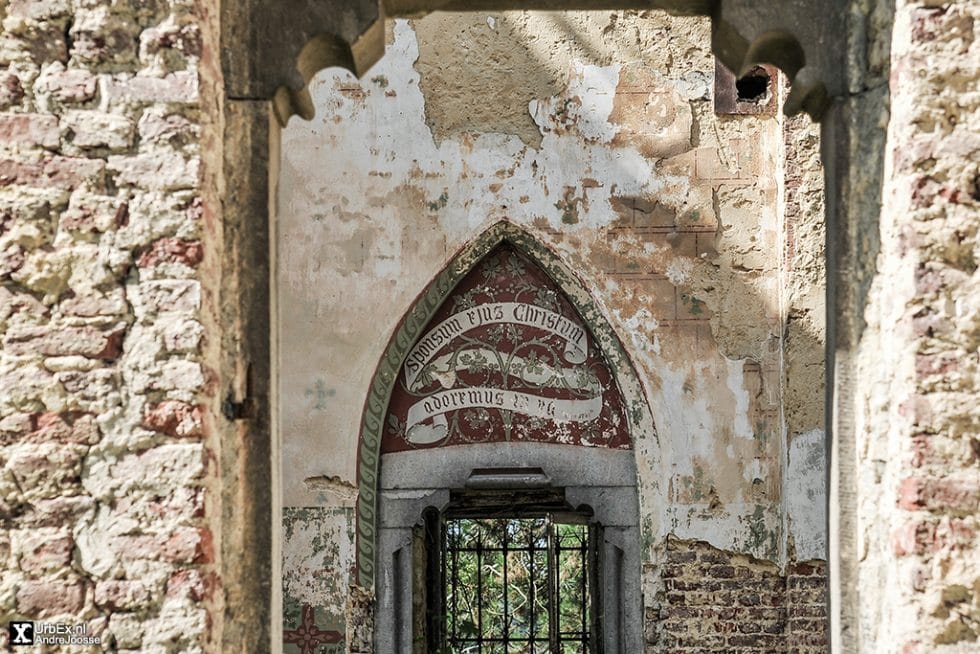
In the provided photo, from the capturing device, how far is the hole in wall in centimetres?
680

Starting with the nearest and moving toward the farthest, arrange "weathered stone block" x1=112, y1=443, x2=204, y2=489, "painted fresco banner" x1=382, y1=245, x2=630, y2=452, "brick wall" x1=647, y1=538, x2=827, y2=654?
"weathered stone block" x1=112, y1=443, x2=204, y2=489
"brick wall" x1=647, y1=538, x2=827, y2=654
"painted fresco banner" x1=382, y1=245, x2=630, y2=452

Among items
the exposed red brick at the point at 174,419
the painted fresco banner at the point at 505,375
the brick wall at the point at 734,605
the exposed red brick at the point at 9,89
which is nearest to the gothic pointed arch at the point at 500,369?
the painted fresco banner at the point at 505,375

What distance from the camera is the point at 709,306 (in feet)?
22.0

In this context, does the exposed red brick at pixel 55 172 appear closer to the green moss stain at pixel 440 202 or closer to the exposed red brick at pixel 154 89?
the exposed red brick at pixel 154 89

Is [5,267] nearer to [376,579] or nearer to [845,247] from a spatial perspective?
[845,247]

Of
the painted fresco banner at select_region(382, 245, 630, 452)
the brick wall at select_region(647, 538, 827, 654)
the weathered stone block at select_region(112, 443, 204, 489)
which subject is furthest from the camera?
the painted fresco banner at select_region(382, 245, 630, 452)

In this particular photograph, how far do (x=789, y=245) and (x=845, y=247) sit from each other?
10.9 ft

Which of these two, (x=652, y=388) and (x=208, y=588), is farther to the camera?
(x=652, y=388)

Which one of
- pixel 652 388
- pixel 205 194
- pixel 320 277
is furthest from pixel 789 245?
pixel 205 194

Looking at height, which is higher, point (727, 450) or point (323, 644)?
point (727, 450)

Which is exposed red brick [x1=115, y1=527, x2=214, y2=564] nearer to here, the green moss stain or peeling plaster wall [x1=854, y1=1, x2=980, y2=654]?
peeling plaster wall [x1=854, y1=1, x2=980, y2=654]

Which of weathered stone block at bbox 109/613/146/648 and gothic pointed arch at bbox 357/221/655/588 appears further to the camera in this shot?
gothic pointed arch at bbox 357/221/655/588

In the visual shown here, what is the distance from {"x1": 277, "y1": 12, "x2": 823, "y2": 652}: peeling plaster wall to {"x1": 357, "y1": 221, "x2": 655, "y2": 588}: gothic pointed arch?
8 cm

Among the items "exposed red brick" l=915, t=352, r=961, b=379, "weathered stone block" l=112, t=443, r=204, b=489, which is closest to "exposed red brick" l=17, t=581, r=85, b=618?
"weathered stone block" l=112, t=443, r=204, b=489
